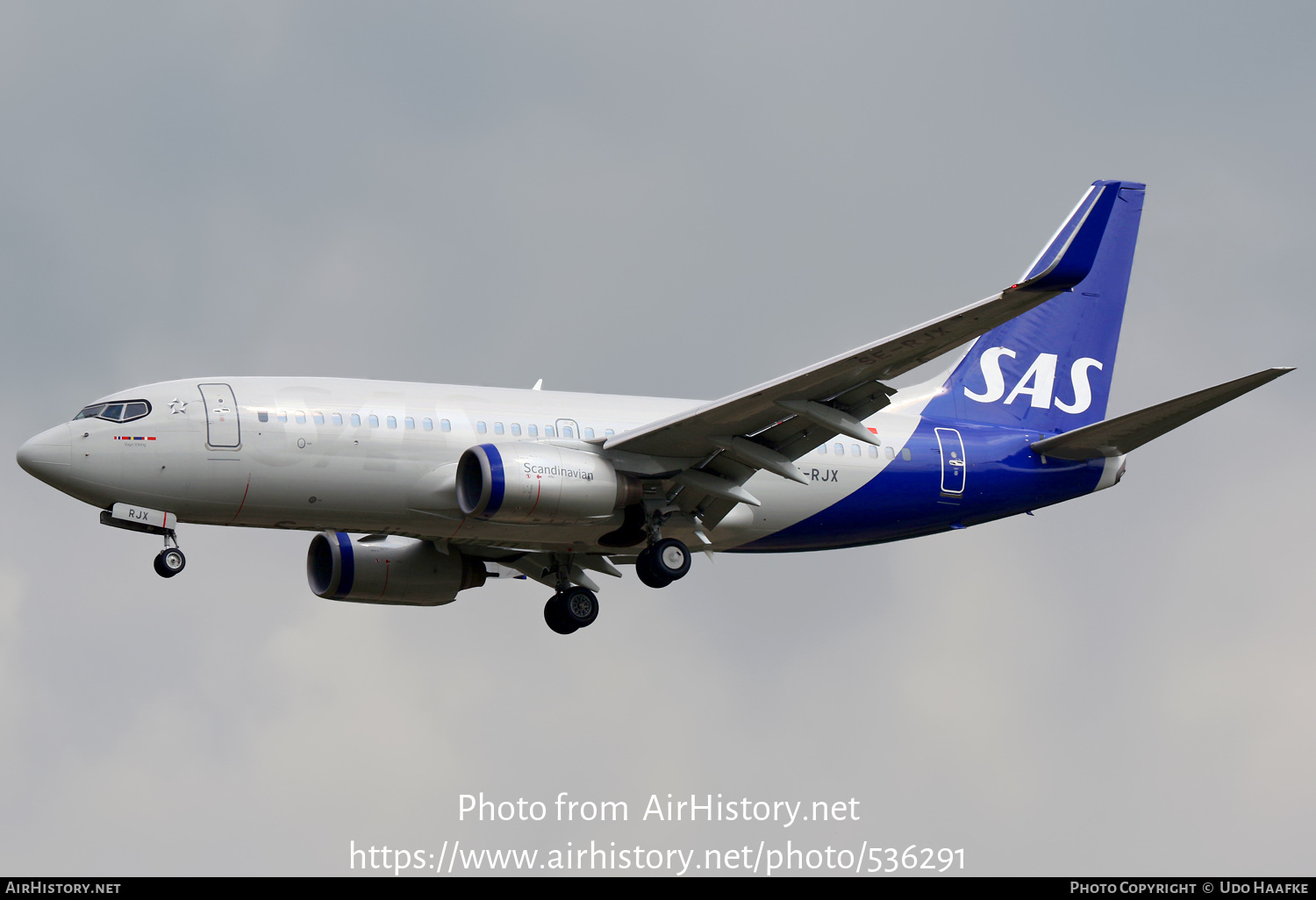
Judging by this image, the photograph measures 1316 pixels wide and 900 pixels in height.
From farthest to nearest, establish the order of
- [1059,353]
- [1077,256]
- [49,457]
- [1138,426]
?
[1059,353], [1138,426], [49,457], [1077,256]

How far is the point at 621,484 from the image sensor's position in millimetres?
34531

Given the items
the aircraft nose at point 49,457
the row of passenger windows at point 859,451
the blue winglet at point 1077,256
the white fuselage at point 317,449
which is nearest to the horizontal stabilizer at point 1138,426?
the row of passenger windows at point 859,451

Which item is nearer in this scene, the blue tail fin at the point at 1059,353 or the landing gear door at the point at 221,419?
the landing gear door at the point at 221,419

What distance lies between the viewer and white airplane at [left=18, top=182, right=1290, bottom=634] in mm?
32625

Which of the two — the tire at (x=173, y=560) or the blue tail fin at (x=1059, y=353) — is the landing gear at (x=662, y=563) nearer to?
the blue tail fin at (x=1059, y=353)

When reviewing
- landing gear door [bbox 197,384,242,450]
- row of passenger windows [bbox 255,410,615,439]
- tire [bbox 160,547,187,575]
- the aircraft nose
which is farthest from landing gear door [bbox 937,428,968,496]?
the aircraft nose

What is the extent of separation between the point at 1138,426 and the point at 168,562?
65.9ft

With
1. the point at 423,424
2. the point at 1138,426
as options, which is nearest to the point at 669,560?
the point at 423,424

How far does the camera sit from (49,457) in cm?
3253

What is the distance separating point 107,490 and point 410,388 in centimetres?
617

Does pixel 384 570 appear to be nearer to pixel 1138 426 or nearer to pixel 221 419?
pixel 221 419

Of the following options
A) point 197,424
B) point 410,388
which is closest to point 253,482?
point 197,424

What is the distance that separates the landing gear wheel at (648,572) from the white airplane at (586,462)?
0.17ft

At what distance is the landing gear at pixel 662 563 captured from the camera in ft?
116
